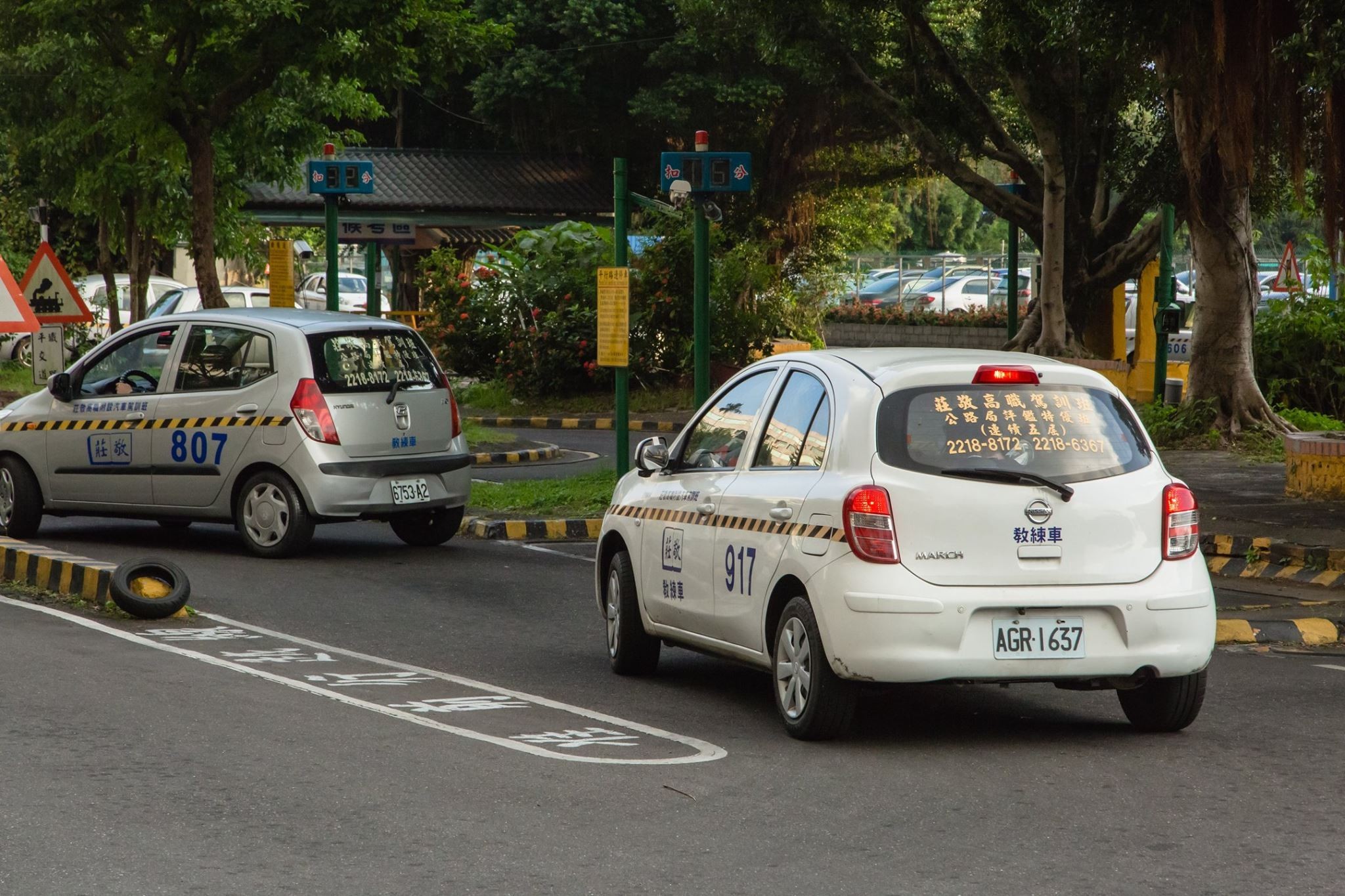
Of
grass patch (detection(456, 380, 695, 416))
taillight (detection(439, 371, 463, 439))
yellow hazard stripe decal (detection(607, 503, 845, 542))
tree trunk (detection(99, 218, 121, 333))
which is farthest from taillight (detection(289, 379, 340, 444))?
tree trunk (detection(99, 218, 121, 333))

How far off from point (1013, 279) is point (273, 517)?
55.6ft

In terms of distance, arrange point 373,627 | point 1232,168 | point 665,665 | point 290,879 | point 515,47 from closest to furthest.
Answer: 1. point 290,879
2. point 665,665
3. point 373,627
4. point 1232,168
5. point 515,47

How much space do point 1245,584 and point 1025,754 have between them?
551 centimetres

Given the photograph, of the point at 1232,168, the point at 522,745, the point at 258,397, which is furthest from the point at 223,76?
the point at 522,745

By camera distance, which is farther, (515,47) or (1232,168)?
(515,47)

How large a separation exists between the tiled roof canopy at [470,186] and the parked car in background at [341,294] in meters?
2.69

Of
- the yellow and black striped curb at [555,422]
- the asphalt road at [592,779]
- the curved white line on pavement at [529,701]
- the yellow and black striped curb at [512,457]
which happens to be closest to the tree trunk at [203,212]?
the yellow and black striped curb at [512,457]

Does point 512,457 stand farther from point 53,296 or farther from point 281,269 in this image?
point 53,296

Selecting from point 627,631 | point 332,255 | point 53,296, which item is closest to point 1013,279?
point 332,255

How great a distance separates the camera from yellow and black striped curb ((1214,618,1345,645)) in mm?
9875

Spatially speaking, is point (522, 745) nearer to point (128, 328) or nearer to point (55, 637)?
point (55, 637)

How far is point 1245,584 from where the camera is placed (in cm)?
1191

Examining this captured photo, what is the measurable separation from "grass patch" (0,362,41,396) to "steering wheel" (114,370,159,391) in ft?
48.9

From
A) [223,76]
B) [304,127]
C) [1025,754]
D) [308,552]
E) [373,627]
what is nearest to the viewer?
[1025,754]
